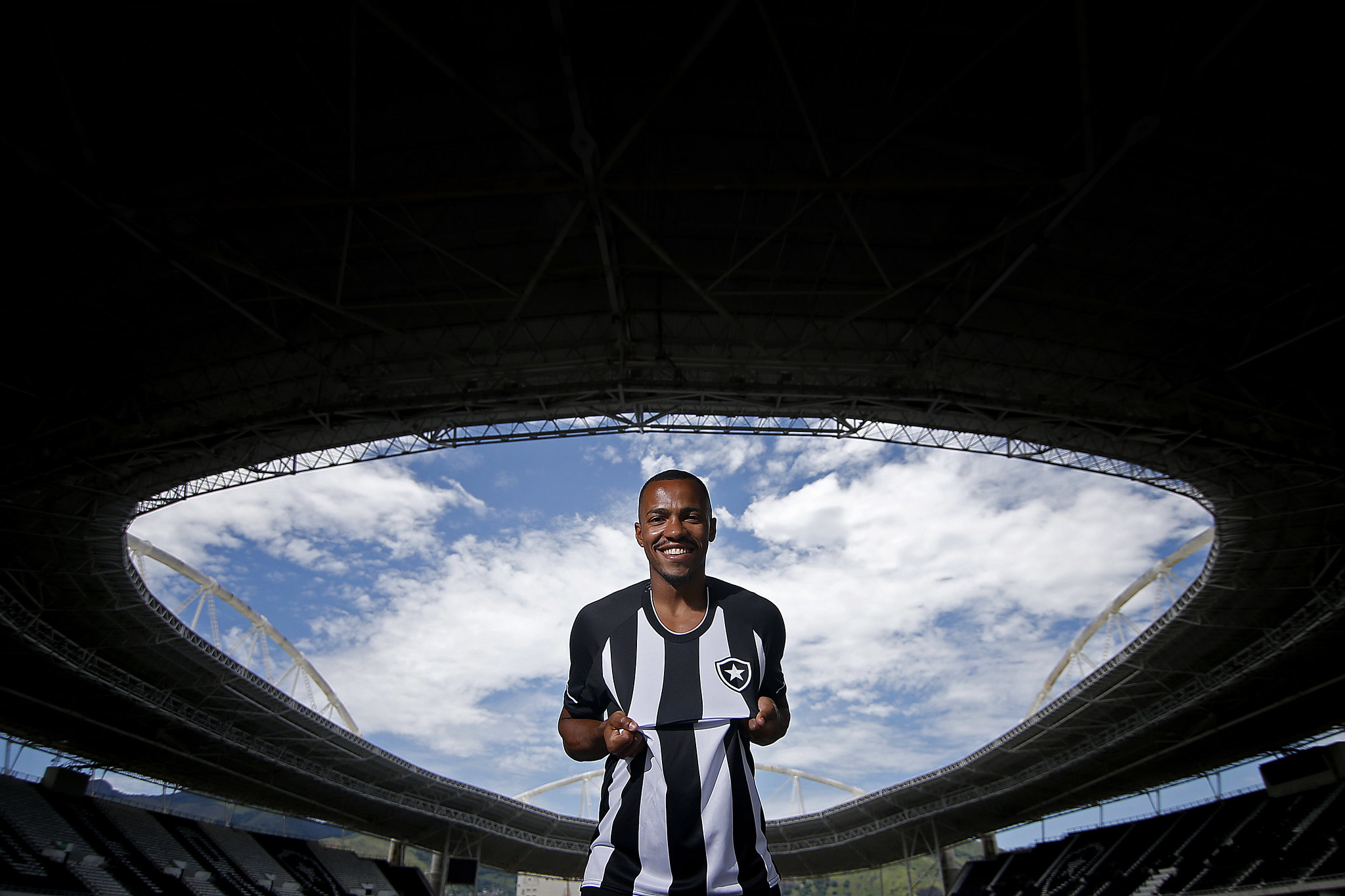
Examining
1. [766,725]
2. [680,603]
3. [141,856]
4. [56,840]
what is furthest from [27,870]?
[766,725]

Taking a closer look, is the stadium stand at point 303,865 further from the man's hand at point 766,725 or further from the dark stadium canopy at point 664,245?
the man's hand at point 766,725

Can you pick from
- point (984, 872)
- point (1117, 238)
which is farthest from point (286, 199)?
point (984, 872)

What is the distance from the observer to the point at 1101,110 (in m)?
11.9

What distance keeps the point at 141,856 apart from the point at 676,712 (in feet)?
140

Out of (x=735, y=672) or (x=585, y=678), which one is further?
(x=585, y=678)

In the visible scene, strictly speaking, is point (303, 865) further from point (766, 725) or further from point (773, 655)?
point (766, 725)

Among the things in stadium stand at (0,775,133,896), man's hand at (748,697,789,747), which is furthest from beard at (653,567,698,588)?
stadium stand at (0,775,133,896)

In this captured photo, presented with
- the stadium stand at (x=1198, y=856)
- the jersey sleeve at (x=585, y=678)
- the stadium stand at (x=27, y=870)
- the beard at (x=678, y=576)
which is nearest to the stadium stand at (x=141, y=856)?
the stadium stand at (x=27, y=870)

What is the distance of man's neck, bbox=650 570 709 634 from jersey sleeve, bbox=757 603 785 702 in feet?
0.96

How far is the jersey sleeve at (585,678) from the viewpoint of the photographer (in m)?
3.40

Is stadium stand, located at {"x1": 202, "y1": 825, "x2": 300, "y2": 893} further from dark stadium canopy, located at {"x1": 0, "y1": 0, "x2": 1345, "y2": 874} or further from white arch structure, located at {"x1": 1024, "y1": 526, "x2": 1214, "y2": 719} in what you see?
white arch structure, located at {"x1": 1024, "y1": 526, "x2": 1214, "y2": 719}

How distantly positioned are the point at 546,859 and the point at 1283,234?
55.8 metres

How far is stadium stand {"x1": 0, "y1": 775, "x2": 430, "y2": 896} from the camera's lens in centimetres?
2941

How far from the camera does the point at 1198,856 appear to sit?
35.4 metres
